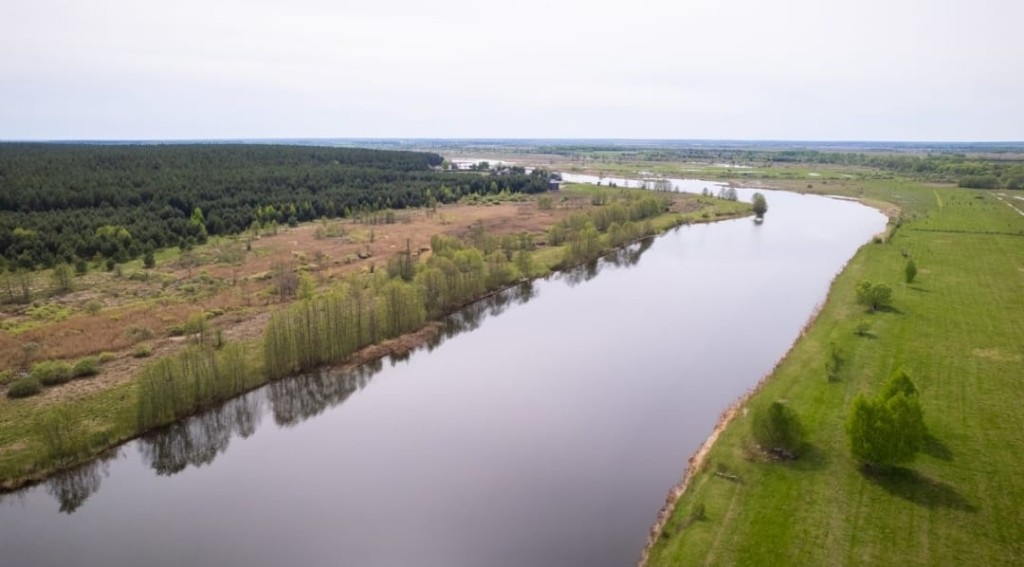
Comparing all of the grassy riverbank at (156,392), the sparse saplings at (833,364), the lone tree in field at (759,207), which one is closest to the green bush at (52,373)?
the grassy riverbank at (156,392)

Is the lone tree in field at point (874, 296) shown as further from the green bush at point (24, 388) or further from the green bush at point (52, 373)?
the green bush at point (24, 388)

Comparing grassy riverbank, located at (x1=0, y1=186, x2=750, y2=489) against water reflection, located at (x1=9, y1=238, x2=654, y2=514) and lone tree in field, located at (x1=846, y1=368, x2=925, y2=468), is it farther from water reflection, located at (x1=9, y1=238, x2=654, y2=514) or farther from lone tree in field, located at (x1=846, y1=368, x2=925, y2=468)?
lone tree in field, located at (x1=846, y1=368, x2=925, y2=468)

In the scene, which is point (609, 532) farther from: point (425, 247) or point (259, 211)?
point (259, 211)

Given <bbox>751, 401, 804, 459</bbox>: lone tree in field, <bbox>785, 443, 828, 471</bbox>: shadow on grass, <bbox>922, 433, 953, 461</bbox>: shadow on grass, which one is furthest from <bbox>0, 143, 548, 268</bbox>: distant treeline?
<bbox>922, 433, 953, 461</bbox>: shadow on grass

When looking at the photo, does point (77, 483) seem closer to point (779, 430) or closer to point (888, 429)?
point (779, 430)

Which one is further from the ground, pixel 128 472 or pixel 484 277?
pixel 484 277

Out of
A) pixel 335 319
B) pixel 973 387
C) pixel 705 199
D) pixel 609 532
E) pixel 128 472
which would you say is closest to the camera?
pixel 609 532

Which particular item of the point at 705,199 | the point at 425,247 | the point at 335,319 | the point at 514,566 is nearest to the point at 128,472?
the point at 335,319
